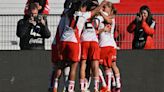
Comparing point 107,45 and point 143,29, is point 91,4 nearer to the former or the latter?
point 107,45

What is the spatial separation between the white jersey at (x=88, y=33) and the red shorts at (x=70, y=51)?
71 cm

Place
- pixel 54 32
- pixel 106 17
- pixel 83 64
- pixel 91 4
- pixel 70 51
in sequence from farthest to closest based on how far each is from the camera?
pixel 54 32
pixel 106 17
pixel 91 4
pixel 83 64
pixel 70 51

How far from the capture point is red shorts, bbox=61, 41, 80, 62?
50.5ft

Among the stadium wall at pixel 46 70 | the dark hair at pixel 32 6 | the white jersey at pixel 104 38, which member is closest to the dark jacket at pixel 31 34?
the stadium wall at pixel 46 70

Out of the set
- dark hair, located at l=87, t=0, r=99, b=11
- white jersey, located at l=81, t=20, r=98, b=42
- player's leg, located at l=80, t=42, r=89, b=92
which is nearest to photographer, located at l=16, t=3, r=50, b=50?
dark hair, located at l=87, t=0, r=99, b=11

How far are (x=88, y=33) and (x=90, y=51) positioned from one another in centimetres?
38

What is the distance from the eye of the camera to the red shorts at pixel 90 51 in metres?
16.1

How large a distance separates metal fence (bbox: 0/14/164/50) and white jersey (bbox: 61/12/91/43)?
3886 mm

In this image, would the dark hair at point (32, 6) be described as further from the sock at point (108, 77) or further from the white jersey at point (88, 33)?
the sock at point (108, 77)

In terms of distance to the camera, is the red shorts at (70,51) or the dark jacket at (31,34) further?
the dark jacket at (31,34)

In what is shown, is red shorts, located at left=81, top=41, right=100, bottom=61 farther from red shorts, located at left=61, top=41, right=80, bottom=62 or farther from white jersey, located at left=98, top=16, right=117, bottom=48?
white jersey, located at left=98, top=16, right=117, bottom=48

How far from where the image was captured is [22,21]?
1842cm

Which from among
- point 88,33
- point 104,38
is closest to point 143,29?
point 104,38

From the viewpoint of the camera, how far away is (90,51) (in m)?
16.1
